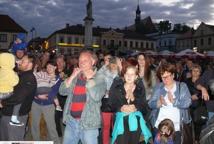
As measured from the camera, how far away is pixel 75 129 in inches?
223

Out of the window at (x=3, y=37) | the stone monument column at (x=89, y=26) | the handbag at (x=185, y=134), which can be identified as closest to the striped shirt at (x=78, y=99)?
the handbag at (x=185, y=134)

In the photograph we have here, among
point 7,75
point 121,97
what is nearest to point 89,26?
point 7,75

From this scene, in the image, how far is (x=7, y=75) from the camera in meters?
5.89

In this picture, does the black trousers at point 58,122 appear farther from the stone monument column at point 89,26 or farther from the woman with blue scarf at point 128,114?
the stone monument column at point 89,26

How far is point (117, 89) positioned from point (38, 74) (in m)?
2.87

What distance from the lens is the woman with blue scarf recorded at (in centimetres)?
585

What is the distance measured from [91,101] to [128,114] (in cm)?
63

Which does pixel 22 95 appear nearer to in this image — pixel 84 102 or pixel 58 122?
pixel 84 102

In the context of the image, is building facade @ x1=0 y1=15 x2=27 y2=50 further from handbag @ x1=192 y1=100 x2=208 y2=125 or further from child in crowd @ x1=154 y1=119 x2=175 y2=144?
child in crowd @ x1=154 y1=119 x2=175 y2=144

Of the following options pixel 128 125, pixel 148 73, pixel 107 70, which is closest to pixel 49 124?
pixel 107 70

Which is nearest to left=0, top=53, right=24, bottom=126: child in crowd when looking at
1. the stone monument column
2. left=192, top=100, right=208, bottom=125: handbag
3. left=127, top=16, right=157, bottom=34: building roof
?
left=192, top=100, right=208, bottom=125: handbag

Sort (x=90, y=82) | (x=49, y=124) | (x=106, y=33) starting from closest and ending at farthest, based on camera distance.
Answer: (x=90, y=82)
(x=49, y=124)
(x=106, y=33)

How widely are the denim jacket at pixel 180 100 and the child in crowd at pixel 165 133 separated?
0.20 metres

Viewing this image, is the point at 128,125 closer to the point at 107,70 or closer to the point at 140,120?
the point at 140,120
